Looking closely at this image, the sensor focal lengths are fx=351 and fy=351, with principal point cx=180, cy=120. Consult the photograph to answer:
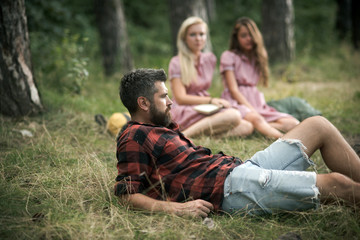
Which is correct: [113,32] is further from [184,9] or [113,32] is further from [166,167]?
[166,167]

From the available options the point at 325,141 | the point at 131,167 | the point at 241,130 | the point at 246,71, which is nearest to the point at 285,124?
the point at 241,130

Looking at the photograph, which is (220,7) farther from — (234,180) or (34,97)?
(234,180)

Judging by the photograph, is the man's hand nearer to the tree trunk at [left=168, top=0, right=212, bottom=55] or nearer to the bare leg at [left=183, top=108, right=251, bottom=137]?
the bare leg at [left=183, top=108, right=251, bottom=137]

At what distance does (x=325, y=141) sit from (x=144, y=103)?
1296 mm

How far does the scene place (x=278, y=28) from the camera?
8.07 m

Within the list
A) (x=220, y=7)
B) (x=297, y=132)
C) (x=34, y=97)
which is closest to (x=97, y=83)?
(x=34, y=97)

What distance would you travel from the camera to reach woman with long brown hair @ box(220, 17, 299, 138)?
15.0ft

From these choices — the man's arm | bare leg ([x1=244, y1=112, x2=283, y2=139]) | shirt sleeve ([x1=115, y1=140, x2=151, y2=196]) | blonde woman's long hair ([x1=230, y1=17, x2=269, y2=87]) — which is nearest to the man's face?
shirt sleeve ([x1=115, y1=140, x2=151, y2=196])

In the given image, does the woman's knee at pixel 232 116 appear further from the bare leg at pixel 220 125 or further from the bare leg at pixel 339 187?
the bare leg at pixel 339 187

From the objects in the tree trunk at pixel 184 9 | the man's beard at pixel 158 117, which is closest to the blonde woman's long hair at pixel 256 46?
the tree trunk at pixel 184 9

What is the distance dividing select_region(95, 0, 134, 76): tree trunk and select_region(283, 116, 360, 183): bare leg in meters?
5.69

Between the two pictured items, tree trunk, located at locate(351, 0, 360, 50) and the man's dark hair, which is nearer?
the man's dark hair

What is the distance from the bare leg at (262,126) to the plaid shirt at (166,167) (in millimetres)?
1807

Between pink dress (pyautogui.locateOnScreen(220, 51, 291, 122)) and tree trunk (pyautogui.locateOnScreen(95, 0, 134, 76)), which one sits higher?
tree trunk (pyautogui.locateOnScreen(95, 0, 134, 76))
